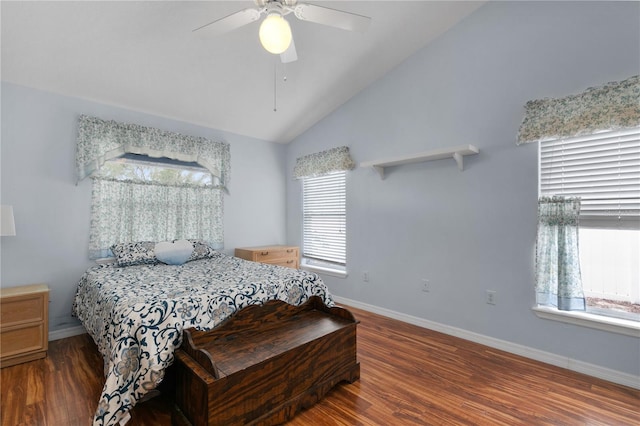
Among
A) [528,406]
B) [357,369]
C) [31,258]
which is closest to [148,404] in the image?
[357,369]

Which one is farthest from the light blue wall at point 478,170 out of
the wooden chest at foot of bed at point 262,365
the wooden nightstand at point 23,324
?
the wooden nightstand at point 23,324

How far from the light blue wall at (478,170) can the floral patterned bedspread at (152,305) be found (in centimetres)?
130

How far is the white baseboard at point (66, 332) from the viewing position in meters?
2.99

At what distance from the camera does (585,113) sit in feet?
7.52

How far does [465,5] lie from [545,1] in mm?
642

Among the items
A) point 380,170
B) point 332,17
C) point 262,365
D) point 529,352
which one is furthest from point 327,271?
point 332,17

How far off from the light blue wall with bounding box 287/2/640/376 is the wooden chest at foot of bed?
4.69 ft

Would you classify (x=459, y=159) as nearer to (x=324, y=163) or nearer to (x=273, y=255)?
(x=324, y=163)

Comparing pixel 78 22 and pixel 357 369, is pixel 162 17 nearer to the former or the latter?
pixel 78 22

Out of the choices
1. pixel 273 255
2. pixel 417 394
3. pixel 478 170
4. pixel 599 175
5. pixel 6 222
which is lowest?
pixel 417 394

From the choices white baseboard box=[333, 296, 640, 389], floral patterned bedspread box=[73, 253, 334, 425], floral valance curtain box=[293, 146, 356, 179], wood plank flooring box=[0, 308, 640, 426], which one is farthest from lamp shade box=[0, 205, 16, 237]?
white baseboard box=[333, 296, 640, 389]

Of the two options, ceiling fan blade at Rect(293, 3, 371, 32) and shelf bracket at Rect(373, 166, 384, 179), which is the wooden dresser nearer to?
shelf bracket at Rect(373, 166, 384, 179)

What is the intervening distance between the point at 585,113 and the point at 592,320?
1554mm

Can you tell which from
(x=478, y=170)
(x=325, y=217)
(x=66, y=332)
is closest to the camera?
(x=478, y=170)
